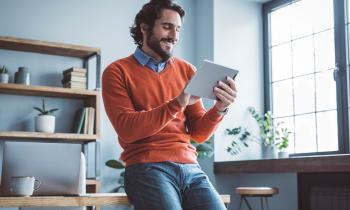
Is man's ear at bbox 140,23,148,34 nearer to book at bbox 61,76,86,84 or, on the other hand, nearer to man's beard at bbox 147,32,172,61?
man's beard at bbox 147,32,172,61

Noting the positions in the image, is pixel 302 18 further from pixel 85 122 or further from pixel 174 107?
pixel 174 107

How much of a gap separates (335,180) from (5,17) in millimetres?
2889

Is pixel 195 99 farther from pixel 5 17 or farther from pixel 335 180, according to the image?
pixel 5 17

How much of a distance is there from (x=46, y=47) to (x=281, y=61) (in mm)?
2183

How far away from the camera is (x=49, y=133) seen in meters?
4.12

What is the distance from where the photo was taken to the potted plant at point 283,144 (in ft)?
14.8

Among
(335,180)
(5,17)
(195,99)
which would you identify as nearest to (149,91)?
(195,99)

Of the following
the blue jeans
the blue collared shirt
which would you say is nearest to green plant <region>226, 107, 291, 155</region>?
the blue collared shirt

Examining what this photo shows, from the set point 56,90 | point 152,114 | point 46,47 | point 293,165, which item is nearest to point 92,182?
point 56,90

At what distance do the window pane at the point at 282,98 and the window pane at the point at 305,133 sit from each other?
15 centimetres

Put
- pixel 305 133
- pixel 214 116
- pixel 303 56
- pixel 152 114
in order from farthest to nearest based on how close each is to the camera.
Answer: pixel 303 56 → pixel 305 133 → pixel 214 116 → pixel 152 114

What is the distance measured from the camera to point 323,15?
460cm

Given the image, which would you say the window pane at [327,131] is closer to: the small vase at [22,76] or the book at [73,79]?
the book at [73,79]

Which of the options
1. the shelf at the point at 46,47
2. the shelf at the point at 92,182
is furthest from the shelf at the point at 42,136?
the shelf at the point at 46,47
